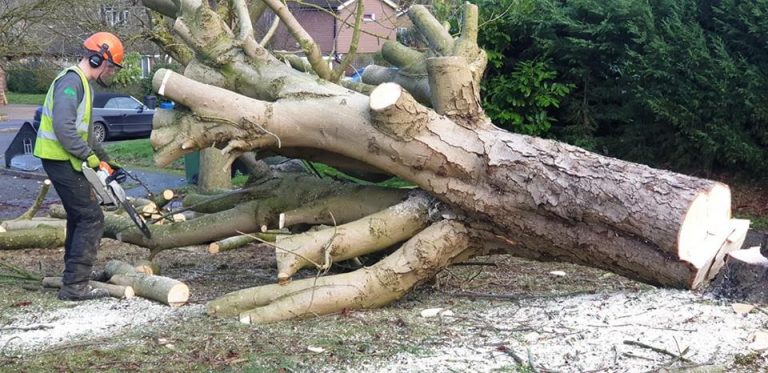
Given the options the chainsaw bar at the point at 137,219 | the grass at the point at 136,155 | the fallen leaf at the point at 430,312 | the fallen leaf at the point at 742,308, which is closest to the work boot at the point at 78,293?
the chainsaw bar at the point at 137,219

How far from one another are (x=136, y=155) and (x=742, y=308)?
1615 cm

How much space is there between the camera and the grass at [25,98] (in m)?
39.7

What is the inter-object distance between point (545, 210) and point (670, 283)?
81 cm

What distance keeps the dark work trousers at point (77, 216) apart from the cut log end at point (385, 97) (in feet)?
6.81

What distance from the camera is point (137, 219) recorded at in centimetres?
610

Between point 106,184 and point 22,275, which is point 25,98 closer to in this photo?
point 22,275

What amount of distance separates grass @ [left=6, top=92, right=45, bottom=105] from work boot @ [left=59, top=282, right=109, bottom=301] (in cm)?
3539

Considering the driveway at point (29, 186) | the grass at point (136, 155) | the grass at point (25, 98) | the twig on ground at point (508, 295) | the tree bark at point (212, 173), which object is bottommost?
the grass at point (25, 98)

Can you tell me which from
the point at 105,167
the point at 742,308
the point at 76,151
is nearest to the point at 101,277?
the point at 105,167

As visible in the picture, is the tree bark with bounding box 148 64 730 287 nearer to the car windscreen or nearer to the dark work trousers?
the dark work trousers

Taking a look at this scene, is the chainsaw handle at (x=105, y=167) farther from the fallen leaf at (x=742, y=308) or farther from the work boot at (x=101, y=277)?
the fallen leaf at (x=742, y=308)

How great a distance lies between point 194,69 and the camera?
6012 millimetres

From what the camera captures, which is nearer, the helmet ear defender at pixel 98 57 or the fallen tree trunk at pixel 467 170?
A: the fallen tree trunk at pixel 467 170

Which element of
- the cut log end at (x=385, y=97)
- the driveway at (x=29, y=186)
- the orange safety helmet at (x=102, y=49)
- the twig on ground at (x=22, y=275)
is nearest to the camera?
the cut log end at (x=385, y=97)
